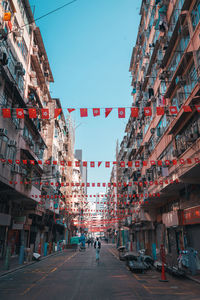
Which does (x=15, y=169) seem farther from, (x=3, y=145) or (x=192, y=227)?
(x=192, y=227)

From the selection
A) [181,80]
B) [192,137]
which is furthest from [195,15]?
[192,137]

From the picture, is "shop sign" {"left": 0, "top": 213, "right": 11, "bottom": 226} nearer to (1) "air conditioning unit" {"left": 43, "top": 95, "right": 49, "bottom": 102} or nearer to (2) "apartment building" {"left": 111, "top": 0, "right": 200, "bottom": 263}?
(2) "apartment building" {"left": 111, "top": 0, "right": 200, "bottom": 263}

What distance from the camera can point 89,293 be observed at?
9156 millimetres

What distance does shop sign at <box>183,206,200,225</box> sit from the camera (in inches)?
612

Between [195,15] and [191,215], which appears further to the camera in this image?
[191,215]

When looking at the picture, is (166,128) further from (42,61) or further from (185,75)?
(42,61)

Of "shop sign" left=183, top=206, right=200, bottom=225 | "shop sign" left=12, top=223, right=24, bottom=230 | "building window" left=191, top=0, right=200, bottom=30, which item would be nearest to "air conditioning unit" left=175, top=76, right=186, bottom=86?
"building window" left=191, top=0, right=200, bottom=30

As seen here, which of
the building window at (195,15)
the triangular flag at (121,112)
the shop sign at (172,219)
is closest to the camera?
the triangular flag at (121,112)

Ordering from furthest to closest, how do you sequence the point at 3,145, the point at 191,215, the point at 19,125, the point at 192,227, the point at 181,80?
the point at 19,125 < the point at 192,227 < the point at 3,145 < the point at 191,215 < the point at 181,80

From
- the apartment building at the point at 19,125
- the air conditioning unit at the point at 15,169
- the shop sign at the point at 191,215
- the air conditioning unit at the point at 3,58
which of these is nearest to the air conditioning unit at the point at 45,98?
the apartment building at the point at 19,125

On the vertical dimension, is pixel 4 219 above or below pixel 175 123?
below

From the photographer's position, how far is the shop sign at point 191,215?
15547 mm

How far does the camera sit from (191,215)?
1664 cm

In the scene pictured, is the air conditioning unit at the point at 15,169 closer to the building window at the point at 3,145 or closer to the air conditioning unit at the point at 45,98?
the building window at the point at 3,145
